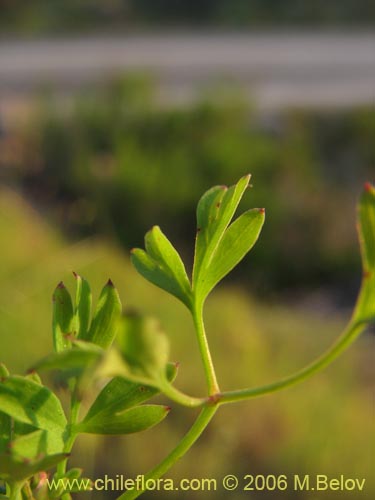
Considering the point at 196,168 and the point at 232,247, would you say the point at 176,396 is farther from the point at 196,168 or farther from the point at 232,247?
the point at 196,168

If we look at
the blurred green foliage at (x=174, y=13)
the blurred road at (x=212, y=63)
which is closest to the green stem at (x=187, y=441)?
the blurred road at (x=212, y=63)

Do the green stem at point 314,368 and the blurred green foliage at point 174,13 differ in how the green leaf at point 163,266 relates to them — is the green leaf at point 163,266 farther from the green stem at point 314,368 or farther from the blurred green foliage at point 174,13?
the blurred green foliage at point 174,13

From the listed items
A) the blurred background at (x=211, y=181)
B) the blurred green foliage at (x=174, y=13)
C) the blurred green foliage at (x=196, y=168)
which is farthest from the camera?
the blurred green foliage at (x=174, y=13)

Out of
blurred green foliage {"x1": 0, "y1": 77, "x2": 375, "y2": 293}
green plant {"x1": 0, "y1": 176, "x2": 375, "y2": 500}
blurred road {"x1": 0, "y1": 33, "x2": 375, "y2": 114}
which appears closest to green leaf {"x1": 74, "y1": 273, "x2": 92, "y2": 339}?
green plant {"x1": 0, "y1": 176, "x2": 375, "y2": 500}

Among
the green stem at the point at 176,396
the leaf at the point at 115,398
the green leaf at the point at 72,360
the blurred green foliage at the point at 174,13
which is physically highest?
the blurred green foliage at the point at 174,13

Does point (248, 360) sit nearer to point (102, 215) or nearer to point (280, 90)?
point (102, 215)

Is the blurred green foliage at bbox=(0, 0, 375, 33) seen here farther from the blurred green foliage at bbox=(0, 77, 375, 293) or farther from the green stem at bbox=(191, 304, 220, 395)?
the green stem at bbox=(191, 304, 220, 395)
